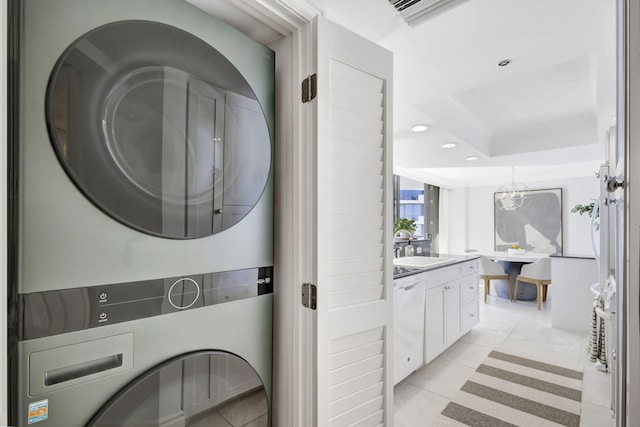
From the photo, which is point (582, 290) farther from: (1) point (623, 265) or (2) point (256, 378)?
(2) point (256, 378)

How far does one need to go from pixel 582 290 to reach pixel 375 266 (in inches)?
142

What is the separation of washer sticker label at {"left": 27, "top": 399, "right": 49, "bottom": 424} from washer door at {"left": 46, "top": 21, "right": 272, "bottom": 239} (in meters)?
0.42

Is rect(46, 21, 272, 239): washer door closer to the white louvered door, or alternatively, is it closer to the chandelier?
the white louvered door

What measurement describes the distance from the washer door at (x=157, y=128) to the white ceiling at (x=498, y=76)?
0.34 m

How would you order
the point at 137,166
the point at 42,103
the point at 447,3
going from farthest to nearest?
1. the point at 447,3
2. the point at 137,166
3. the point at 42,103

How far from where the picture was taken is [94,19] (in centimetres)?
77

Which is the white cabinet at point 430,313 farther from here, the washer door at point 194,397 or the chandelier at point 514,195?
the chandelier at point 514,195

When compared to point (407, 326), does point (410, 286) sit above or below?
above

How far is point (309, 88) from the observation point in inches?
45.3

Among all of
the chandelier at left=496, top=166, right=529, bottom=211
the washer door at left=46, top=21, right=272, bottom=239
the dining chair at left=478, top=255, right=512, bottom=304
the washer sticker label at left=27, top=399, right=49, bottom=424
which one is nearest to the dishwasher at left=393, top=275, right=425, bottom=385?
the washer door at left=46, top=21, right=272, bottom=239

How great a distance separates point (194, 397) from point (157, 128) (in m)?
0.78

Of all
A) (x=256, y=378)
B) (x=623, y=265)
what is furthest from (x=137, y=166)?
(x=623, y=265)

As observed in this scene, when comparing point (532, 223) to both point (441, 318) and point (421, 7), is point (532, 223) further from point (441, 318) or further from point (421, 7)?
point (421, 7)

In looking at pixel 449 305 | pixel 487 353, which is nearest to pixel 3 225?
pixel 449 305
